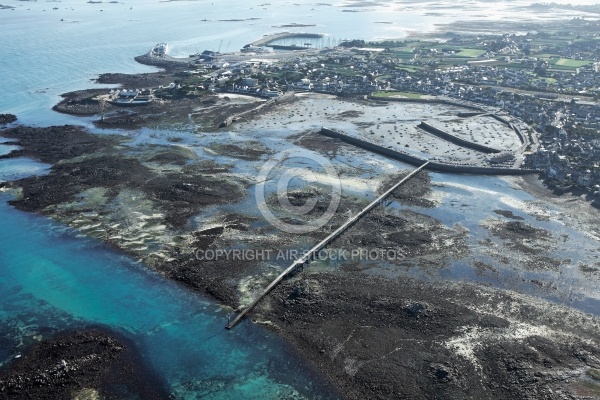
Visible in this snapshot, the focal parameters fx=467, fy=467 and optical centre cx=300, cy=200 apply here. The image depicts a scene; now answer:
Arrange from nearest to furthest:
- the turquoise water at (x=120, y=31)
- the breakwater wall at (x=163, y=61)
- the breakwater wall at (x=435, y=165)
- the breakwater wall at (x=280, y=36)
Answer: the breakwater wall at (x=435, y=165) < the turquoise water at (x=120, y=31) < the breakwater wall at (x=163, y=61) < the breakwater wall at (x=280, y=36)

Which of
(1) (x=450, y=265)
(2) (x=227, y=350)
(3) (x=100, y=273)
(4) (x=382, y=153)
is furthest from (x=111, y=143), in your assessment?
(1) (x=450, y=265)

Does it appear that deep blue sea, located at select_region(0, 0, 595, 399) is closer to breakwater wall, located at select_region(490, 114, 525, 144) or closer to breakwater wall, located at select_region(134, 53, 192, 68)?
breakwater wall, located at select_region(490, 114, 525, 144)

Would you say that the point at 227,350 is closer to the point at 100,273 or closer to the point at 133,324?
the point at 133,324

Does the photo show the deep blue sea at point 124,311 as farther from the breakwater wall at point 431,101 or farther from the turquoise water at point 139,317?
the breakwater wall at point 431,101
